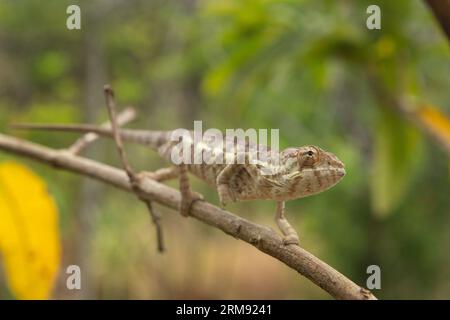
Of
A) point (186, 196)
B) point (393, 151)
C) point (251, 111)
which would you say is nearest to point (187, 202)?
point (186, 196)

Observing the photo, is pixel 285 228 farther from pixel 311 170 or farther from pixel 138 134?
pixel 138 134

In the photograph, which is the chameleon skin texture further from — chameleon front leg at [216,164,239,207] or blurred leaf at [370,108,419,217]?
blurred leaf at [370,108,419,217]

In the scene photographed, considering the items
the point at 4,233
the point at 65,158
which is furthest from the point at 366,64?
the point at 4,233

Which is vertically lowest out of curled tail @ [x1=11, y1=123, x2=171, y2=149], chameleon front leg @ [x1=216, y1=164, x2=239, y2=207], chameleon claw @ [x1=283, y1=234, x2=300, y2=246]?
chameleon claw @ [x1=283, y1=234, x2=300, y2=246]

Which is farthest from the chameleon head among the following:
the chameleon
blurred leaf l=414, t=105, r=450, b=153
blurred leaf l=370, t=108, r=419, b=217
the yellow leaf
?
blurred leaf l=370, t=108, r=419, b=217

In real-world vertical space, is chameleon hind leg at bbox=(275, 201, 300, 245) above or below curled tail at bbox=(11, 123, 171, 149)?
below

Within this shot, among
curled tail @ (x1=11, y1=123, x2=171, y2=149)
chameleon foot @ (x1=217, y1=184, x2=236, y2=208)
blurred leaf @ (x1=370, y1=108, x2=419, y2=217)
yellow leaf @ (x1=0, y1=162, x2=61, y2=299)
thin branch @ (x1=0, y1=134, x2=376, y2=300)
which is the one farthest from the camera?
blurred leaf @ (x1=370, y1=108, x2=419, y2=217)
